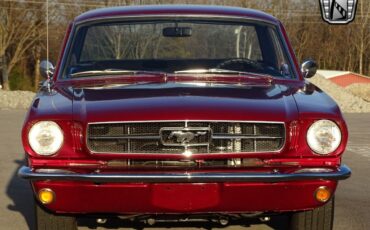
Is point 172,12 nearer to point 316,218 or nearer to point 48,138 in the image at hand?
point 48,138

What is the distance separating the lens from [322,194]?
4879 millimetres

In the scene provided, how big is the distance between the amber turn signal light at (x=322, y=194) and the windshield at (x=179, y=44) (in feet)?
5.51

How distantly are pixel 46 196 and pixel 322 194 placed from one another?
1691 millimetres

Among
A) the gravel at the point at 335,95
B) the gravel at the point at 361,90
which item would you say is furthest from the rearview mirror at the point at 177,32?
the gravel at the point at 361,90

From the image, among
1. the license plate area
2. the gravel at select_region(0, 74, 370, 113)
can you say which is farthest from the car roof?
the gravel at select_region(0, 74, 370, 113)

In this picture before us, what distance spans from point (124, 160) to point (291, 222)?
4.43ft

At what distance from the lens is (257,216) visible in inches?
202

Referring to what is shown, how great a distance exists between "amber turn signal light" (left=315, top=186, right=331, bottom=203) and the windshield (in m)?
1.68

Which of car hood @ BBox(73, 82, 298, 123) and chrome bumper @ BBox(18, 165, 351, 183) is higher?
car hood @ BBox(73, 82, 298, 123)

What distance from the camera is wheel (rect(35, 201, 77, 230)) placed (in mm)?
5219

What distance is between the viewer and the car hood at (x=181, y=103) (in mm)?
4820

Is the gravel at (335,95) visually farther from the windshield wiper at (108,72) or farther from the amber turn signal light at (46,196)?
the amber turn signal light at (46,196)

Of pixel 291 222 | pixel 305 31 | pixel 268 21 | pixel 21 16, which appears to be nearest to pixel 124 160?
pixel 291 222

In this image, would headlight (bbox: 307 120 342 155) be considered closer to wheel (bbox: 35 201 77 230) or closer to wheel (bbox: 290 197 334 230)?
wheel (bbox: 290 197 334 230)
